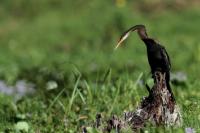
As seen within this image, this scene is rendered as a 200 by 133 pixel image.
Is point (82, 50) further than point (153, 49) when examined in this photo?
Yes

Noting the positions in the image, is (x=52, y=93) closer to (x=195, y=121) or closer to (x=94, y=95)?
(x=94, y=95)

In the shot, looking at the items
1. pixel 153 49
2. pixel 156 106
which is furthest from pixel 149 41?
pixel 156 106

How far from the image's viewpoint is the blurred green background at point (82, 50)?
21.7ft

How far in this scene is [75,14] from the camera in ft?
64.5

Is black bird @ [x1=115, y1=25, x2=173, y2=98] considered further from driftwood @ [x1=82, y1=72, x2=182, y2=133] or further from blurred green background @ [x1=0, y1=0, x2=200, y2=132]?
blurred green background @ [x1=0, y1=0, x2=200, y2=132]

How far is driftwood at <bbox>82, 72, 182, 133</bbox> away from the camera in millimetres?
5027

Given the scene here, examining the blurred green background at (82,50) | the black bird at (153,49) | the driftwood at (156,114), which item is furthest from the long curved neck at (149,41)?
the blurred green background at (82,50)

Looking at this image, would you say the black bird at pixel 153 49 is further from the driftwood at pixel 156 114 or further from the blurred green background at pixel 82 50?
the blurred green background at pixel 82 50

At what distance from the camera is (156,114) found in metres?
5.09

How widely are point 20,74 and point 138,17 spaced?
23.5 ft

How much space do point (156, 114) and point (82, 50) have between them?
34.6 ft

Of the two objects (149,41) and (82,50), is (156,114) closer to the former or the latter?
(149,41)

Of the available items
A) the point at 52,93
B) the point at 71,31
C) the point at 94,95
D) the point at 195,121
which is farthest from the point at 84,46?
the point at 195,121

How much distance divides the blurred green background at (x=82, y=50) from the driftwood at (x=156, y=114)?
0.57 metres
